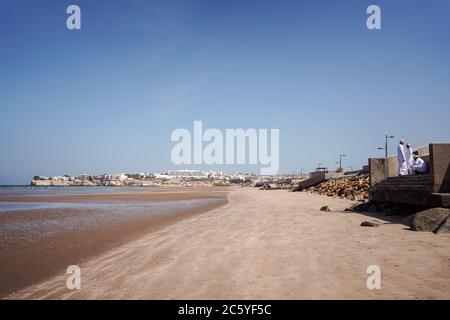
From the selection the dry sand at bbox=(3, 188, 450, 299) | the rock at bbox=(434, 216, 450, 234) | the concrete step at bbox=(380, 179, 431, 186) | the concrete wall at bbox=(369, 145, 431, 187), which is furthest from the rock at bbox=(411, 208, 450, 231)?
the concrete wall at bbox=(369, 145, 431, 187)

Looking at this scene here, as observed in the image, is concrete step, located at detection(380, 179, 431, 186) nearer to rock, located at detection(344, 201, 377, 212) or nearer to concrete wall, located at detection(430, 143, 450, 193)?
concrete wall, located at detection(430, 143, 450, 193)

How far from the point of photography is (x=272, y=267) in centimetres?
528

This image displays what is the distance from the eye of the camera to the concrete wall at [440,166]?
28.1 ft

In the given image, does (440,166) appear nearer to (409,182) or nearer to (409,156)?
(409,182)

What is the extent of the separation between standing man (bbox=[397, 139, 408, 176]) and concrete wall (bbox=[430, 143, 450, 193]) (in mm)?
4554

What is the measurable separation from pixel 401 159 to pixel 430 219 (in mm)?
6537

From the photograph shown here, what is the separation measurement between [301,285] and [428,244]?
3287mm

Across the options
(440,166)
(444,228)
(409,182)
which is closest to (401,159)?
(409,182)

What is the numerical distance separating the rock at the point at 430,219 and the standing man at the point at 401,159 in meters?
5.79

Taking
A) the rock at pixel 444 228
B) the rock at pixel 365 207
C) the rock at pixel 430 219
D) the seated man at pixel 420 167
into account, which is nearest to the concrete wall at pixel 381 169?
the rock at pixel 365 207

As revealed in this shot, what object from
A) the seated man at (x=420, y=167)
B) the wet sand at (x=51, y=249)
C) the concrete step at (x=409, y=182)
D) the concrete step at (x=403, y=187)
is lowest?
the wet sand at (x=51, y=249)

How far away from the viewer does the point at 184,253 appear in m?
6.80

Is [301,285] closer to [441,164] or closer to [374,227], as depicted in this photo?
[374,227]

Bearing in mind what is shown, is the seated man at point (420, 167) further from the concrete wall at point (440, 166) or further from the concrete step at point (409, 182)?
the concrete wall at point (440, 166)
